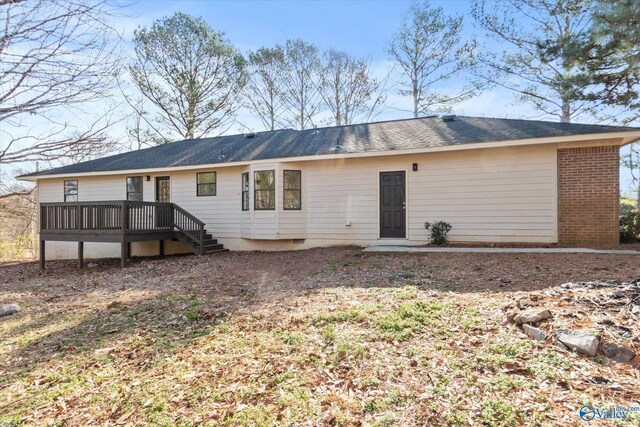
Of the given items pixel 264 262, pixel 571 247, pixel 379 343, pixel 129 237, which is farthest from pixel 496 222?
pixel 129 237

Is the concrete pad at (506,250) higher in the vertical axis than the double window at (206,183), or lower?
lower

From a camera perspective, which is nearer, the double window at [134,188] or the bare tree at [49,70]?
the bare tree at [49,70]

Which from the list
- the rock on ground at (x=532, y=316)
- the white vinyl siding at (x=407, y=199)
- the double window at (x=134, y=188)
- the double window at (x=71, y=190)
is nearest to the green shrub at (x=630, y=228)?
the white vinyl siding at (x=407, y=199)

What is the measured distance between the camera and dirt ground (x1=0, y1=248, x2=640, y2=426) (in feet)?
7.72

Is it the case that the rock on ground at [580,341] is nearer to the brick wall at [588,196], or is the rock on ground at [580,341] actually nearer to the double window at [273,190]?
the brick wall at [588,196]

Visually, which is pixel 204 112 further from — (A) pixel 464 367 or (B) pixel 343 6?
(A) pixel 464 367

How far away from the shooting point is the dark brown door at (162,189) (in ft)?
40.4

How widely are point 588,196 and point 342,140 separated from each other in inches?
269

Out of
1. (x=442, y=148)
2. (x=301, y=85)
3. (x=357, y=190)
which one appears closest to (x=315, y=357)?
(x=442, y=148)

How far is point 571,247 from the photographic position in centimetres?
796

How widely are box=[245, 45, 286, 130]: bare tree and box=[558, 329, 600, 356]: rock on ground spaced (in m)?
20.0

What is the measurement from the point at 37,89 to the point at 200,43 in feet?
58.2

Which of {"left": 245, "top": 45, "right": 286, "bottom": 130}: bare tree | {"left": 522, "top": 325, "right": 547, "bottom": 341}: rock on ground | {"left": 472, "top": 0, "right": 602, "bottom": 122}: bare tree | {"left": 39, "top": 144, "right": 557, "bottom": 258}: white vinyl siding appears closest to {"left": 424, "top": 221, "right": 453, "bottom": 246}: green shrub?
{"left": 39, "top": 144, "right": 557, "bottom": 258}: white vinyl siding

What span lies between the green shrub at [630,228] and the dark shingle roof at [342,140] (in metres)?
2.80
